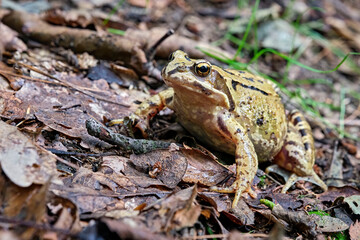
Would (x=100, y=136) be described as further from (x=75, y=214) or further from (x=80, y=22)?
(x=80, y=22)

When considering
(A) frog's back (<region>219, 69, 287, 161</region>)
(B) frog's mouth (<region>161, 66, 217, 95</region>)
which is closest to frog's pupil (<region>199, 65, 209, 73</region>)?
(B) frog's mouth (<region>161, 66, 217, 95</region>)

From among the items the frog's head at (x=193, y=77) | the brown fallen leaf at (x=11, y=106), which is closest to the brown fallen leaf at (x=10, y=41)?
the brown fallen leaf at (x=11, y=106)

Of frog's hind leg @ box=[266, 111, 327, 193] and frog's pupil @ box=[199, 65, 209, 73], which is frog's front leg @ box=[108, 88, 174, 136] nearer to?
frog's pupil @ box=[199, 65, 209, 73]

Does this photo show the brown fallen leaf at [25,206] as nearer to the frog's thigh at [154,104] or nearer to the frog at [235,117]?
the frog at [235,117]

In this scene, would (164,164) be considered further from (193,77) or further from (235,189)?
(193,77)

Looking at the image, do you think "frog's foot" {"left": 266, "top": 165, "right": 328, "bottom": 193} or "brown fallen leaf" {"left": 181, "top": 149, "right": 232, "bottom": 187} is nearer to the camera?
"brown fallen leaf" {"left": 181, "top": 149, "right": 232, "bottom": 187}

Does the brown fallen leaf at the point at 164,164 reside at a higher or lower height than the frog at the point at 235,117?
lower
